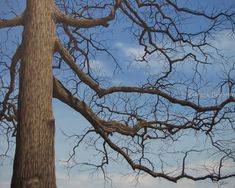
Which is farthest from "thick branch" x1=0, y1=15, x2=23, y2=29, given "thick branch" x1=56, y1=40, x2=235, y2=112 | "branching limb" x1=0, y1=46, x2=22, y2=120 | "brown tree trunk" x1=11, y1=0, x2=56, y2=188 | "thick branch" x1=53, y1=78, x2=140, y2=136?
"thick branch" x1=53, y1=78, x2=140, y2=136

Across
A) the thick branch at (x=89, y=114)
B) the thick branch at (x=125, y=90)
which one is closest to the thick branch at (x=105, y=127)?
the thick branch at (x=89, y=114)

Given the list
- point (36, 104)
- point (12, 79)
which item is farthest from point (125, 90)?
point (12, 79)

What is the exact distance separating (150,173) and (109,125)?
1163 millimetres

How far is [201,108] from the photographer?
286 inches

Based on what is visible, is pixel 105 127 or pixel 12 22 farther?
pixel 105 127

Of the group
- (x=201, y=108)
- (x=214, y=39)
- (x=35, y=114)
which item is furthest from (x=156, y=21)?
(x=35, y=114)

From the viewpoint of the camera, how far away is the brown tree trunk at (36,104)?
488cm

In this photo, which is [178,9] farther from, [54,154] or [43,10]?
[54,154]

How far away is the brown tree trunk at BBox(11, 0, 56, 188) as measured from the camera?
4.88m

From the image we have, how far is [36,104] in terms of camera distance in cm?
525

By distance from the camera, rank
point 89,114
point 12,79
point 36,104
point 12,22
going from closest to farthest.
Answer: point 36,104 → point 12,22 → point 89,114 → point 12,79

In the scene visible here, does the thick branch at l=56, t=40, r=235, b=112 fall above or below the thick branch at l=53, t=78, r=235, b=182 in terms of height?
above

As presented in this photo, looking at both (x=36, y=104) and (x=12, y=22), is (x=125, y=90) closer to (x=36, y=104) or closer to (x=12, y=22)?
(x=36, y=104)

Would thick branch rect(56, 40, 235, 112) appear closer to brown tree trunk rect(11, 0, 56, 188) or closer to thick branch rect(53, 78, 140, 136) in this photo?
thick branch rect(53, 78, 140, 136)
